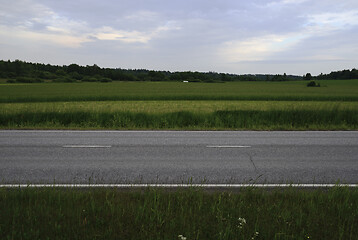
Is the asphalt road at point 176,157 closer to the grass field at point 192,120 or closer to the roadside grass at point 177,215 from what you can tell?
the roadside grass at point 177,215

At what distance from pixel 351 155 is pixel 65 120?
12898mm

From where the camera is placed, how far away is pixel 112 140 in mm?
10203

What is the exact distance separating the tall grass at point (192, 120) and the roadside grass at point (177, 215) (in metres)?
8.58

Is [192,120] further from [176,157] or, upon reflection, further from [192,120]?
[176,157]

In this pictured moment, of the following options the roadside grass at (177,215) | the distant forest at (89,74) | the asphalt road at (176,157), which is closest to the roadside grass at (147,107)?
the asphalt road at (176,157)

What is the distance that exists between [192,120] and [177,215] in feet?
35.3

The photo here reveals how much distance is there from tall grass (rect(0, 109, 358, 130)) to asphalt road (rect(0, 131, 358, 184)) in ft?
7.16

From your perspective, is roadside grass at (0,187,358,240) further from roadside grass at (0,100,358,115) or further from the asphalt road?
roadside grass at (0,100,358,115)

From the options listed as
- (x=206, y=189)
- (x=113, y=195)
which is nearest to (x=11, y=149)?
(x=113, y=195)

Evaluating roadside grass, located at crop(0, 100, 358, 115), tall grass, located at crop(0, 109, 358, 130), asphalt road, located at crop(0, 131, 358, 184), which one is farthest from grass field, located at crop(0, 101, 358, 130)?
asphalt road, located at crop(0, 131, 358, 184)

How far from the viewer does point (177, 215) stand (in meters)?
4.16

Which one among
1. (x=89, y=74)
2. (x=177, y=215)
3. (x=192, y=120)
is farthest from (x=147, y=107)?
(x=89, y=74)

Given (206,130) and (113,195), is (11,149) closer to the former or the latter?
(113,195)

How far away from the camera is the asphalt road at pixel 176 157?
633cm
